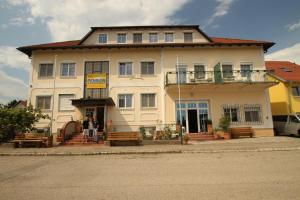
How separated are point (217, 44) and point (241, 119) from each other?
7.31 metres

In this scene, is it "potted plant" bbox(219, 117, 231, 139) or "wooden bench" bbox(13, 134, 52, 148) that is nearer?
"wooden bench" bbox(13, 134, 52, 148)

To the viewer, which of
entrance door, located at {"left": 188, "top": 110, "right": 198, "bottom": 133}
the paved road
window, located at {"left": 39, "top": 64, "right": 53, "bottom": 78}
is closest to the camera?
the paved road

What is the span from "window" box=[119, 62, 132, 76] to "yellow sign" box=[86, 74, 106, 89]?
66.9 inches

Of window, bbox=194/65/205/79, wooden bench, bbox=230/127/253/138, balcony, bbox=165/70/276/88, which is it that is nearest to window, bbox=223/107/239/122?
wooden bench, bbox=230/127/253/138

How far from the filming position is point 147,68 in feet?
64.8

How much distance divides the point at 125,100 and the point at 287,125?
14.8m

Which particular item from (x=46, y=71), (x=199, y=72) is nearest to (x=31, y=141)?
(x=46, y=71)

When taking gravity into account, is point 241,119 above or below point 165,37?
below

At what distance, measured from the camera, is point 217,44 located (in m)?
19.5

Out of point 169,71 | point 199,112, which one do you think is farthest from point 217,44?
point 199,112

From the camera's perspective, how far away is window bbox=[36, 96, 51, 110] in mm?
18781

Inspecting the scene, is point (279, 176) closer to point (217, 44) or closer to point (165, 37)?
point (217, 44)

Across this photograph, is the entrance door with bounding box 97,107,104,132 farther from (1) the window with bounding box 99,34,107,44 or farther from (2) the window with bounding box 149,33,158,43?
(2) the window with bounding box 149,33,158,43

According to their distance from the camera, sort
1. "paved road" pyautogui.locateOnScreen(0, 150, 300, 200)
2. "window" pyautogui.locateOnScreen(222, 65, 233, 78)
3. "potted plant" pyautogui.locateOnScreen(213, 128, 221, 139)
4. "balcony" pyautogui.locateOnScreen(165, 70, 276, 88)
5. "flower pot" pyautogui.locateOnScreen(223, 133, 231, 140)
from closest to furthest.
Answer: "paved road" pyautogui.locateOnScreen(0, 150, 300, 200) → "flower pot" pyautogui.locateOnScreen(223, 133, 231, 140) → "potted plant" pyautogui.locateOnScreen(213, 128, 221, 139) → "balcony" pyautogui.locateOnScreen(165, 70, 276, 88) → "window" pyautogui.locateOnScreen(222, 65, 233, 78)
